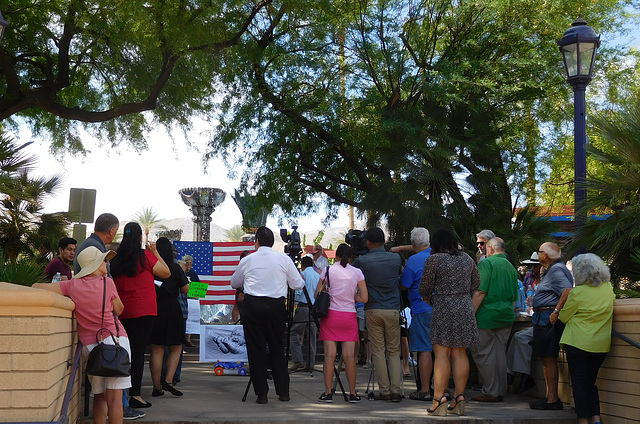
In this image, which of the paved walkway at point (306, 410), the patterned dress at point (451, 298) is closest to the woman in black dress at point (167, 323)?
the paved walkway at point (306, 410)

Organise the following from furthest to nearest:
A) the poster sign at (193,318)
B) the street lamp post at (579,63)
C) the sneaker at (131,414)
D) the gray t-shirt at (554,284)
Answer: the poster sign at (193,318) < the street lamp post at (579,63) < the gray t-shirt at (554,284) < the sneaker at (131,414)

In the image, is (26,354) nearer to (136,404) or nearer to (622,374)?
(136,404)

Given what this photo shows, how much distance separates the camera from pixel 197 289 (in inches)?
549

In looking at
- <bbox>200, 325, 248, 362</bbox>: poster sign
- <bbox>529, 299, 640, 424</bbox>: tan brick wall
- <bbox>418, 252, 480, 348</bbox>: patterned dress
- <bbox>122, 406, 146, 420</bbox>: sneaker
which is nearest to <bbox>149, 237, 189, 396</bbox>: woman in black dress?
<bbox>122, 406, 146, 420</bbox>: sneaker

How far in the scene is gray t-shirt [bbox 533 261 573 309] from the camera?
835 centimetres

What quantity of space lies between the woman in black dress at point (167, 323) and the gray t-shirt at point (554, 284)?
4.21 metres

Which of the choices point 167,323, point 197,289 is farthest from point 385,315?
point 197,289

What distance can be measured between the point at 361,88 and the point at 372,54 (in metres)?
1.03

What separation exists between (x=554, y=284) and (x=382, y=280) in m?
1.92

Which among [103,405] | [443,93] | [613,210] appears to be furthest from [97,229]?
[443,93]

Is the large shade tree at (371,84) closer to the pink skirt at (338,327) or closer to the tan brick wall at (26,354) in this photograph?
the pink skirt at (338,327)

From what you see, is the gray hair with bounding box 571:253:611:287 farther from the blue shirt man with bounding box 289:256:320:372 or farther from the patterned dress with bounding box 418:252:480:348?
the blue shirt man with bounding box 289:256:320:372

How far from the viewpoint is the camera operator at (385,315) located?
8.63m

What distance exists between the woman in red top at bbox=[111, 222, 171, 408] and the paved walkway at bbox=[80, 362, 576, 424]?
72 cm
